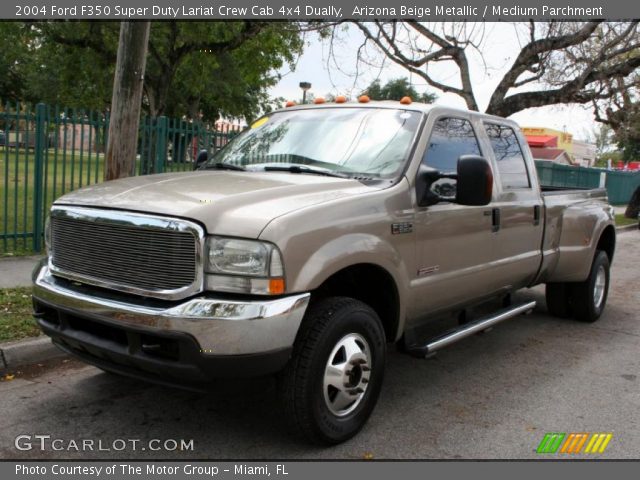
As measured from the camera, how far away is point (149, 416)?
12.6 ft

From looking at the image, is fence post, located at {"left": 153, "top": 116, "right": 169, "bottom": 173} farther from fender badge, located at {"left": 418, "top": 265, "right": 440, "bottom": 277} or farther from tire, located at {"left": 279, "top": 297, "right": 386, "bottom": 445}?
tire, located at {"left": 279, "top": 297, "right": 386, "bottom": 445}

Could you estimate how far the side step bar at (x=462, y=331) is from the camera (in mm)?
4023

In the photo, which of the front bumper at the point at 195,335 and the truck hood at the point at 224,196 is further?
the truck hood at the point at 224,196

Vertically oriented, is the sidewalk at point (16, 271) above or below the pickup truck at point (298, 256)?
below

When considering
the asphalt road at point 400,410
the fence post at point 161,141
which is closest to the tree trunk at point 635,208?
the fence post at point 161,141

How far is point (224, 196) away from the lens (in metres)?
3.26

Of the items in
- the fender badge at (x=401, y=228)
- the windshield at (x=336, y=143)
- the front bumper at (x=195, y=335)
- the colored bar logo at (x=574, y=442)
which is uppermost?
the windshield at (x=336, y=143)

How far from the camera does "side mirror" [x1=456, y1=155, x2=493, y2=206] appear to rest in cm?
379

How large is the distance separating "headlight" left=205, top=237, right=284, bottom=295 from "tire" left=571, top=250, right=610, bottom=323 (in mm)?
4536

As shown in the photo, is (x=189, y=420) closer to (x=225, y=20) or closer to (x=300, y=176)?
(x=300, y=176)

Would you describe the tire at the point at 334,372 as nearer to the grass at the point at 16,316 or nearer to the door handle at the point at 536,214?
the door handle at the point at 536,214

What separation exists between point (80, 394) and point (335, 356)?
187 cm

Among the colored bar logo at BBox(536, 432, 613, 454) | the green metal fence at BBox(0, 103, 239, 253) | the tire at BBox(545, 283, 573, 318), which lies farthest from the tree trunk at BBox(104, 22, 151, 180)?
the colored bar logo at BBox(536, 432, 613, 454)

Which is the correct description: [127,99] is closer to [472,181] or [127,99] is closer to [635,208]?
[472,181]
